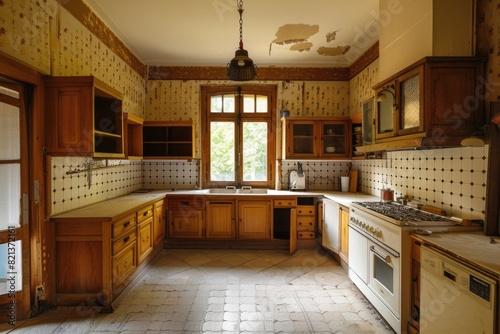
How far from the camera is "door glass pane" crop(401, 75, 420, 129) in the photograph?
2.08 meters

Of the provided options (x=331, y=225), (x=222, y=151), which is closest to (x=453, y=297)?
(x=331, y=225)

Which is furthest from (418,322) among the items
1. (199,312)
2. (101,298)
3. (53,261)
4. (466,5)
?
(53,261)

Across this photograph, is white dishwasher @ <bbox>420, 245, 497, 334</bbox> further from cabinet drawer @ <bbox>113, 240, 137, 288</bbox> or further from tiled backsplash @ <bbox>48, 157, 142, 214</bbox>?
tiled backsplash @ <bbox>48, 157, 142, 214</bbox>

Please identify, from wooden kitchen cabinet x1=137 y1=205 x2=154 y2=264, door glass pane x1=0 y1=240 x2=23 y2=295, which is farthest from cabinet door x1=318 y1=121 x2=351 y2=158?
door glass pane x1=0 y1=240 x2=23 y2=295

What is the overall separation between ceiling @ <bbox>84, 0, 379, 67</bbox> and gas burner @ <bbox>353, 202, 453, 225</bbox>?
2.21m

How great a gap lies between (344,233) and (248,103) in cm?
280

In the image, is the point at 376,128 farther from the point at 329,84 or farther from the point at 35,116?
the point at 35,116

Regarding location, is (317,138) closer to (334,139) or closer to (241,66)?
(334,139)

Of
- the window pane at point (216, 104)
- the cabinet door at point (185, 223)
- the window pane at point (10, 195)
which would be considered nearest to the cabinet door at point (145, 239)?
the cabinet door at point (185, 223)

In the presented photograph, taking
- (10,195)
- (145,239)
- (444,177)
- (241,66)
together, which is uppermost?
(241,66)

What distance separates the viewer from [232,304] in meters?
2.51

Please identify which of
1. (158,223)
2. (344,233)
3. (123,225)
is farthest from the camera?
(158,223)

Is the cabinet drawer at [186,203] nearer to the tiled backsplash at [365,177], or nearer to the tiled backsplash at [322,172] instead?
the tiled backsplash at [365,177]

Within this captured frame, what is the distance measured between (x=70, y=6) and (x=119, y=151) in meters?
1.55
